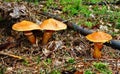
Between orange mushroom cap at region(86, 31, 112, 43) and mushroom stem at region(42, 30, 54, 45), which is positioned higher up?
orange mushroom cap at region(86, 31, 112, 43)

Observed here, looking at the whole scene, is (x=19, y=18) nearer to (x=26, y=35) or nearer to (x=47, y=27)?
(x=26, y=35)

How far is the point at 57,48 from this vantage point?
6195 millimetres

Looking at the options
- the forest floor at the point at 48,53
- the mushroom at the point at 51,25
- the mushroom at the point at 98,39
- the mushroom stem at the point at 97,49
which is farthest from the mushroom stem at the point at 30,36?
the mushroom stem at the point at 97,49

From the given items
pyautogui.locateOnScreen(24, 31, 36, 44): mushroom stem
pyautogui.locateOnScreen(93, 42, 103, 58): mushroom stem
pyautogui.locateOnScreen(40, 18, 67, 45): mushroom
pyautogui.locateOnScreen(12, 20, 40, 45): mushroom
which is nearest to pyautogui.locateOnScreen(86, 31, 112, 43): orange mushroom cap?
pyautogui.locateOnScreen(93, 42, 103, 58): mushroom stem

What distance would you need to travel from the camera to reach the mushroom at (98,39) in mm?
5641

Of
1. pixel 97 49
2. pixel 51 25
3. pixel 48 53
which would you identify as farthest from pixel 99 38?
pixel 48 53

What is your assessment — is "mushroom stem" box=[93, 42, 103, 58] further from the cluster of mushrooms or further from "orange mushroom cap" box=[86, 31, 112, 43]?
"orange mushroom cap" box=[86, 31, 112, 43]

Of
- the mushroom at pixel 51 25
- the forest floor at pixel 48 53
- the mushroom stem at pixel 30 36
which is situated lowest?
the forest floor at pixel 48 53

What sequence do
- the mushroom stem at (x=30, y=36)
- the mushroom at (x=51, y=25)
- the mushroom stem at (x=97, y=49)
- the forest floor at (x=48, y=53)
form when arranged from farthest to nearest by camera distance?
the mushroom stem at (x=30, y=36)
the mushroom stem at (x=97, y=49)
the mushroom at (x=51, y=25)
the forest floor at (x=48, y=53)

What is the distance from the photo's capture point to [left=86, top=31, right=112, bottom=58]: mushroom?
18.5ft

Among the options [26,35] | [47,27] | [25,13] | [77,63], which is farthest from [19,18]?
[77,63]

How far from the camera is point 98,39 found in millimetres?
5641

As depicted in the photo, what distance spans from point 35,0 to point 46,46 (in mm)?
2753

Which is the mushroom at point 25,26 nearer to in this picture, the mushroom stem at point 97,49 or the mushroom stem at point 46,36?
the mushroom stem at point 46,36
